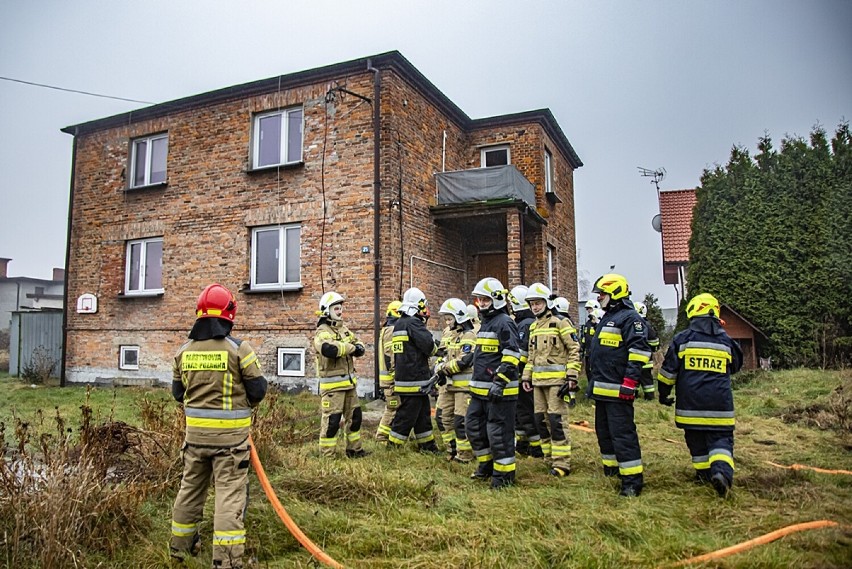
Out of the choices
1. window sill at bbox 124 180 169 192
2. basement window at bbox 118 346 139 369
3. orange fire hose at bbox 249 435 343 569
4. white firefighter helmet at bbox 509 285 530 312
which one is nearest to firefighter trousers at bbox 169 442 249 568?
orange fire hose at bbox 249 435 343 569

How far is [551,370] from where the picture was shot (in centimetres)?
664

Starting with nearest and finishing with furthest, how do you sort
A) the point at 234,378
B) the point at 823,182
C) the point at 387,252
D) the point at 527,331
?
the point at 234,378 < the point at 527,331 < the point at 387,252 < the point at 823,182

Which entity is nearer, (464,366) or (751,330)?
(464,366)

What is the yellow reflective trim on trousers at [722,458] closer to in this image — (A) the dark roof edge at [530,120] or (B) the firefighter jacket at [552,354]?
(B) the firefighter jacket at [552,354]

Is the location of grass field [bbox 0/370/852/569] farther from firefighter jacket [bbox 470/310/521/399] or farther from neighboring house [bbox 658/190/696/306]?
neighboring house [bbox 658/190/696/306]

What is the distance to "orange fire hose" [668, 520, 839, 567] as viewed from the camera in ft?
11.3

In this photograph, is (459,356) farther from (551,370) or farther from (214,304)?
(214,304)

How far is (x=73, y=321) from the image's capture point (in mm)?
14703

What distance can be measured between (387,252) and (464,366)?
17.1 feet

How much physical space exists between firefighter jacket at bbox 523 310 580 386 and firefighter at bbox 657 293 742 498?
1.22 metres

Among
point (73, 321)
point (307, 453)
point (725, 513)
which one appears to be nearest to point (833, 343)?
point (725, 513)

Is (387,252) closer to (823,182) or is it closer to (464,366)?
(464,366)

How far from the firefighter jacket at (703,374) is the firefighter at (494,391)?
4.82ft

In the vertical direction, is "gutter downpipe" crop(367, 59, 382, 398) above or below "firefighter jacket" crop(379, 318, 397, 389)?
above
